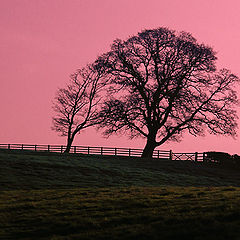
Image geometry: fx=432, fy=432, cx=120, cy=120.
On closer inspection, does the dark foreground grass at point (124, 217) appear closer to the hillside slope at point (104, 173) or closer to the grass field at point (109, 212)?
the grass field at point (109, 212)

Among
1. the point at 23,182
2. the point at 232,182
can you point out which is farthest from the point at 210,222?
the point at 232,182

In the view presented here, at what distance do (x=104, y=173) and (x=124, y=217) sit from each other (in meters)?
21.2

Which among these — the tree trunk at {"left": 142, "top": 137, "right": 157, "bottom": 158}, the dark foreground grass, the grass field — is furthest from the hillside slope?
the dark foreground grass

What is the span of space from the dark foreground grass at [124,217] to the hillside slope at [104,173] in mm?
9757

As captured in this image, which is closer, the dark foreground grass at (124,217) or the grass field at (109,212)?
the dark foreground grass at (124,217)

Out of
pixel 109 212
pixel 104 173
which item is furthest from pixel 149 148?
pixel 109 212

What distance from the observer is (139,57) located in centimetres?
5069

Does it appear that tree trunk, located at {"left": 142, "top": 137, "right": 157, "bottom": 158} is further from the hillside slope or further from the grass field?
the grass field

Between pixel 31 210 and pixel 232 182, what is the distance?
24687 mm

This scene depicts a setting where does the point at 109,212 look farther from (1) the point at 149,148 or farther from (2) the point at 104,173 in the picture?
(1) the point at 149,148

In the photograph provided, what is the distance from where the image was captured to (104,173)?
119 feet

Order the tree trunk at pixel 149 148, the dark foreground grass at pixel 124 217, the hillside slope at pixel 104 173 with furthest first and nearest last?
the tree trunk at pixel 149 148 < the hillside slope at pixel 104 173 < the dark foreground grass at pixel 124 217

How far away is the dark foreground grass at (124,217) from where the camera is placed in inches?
493

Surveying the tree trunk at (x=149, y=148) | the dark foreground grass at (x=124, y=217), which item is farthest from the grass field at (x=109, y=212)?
the tree trunk at (x=149, y=148)
